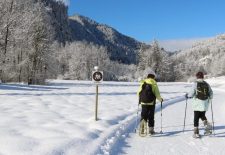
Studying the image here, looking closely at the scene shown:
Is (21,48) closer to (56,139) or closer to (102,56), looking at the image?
(56,139)

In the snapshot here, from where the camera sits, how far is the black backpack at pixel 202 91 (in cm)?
1224

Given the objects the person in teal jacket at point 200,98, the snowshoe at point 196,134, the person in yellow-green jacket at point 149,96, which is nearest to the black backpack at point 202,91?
the person in teal jacket at point 200,98

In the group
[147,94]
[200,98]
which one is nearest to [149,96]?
[147,94]

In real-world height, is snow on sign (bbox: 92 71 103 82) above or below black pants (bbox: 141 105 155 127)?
above

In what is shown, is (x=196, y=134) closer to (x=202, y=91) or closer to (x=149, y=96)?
(x=202, y=91)

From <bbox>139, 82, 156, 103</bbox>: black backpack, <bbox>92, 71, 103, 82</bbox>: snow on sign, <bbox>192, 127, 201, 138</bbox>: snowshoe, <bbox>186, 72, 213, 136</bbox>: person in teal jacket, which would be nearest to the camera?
<bbox>192, 127, 201, 138</bbox>: snowshoe

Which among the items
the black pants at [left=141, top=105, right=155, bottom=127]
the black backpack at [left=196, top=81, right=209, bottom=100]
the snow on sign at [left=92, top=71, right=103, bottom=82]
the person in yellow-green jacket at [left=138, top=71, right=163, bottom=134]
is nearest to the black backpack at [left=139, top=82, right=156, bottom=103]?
the person in yellow-green jacket at [left=138, top=71, right=163, bottom=134]

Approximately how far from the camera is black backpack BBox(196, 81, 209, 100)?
12238 millimetres

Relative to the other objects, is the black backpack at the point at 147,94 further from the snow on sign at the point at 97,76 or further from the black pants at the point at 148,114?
the snow on sign at the point at 97,76

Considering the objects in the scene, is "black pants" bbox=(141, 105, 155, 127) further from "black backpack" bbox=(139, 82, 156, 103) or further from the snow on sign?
the snow on sign

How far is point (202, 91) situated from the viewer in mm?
12297

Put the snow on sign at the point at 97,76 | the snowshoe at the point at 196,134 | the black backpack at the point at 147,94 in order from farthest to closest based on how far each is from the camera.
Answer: the snow on sign at the point at 97,76 → the black backpack at the point at 147,94 → the snowshoe at the point at 196,134

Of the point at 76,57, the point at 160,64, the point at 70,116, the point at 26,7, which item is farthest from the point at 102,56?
the point at 70,116

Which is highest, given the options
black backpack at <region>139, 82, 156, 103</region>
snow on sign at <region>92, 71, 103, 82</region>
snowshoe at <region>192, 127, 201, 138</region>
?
snow on sign at <region>92, 71, 103, 82</region>
